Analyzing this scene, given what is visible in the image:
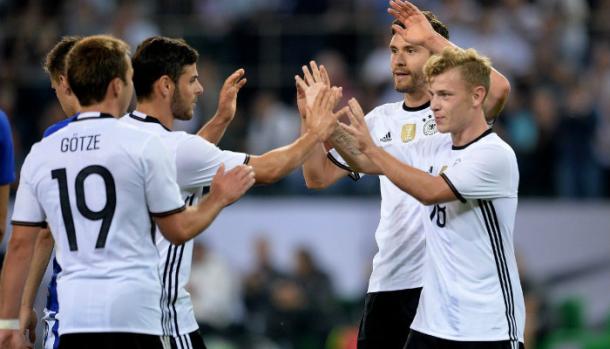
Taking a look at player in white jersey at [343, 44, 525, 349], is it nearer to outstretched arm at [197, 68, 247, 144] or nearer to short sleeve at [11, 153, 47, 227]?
outstretched arm at [197, 68, 247, 144]

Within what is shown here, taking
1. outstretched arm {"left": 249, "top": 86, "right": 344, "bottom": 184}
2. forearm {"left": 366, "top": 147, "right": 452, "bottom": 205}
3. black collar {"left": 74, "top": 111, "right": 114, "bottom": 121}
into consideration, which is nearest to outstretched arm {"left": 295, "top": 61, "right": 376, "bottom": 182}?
outstretched arm {"left": 249, "top": 86, "right": 344, "bottom": 184}

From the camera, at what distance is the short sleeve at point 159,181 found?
5660 mm

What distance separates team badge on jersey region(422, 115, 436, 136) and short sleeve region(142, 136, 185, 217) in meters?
1.95

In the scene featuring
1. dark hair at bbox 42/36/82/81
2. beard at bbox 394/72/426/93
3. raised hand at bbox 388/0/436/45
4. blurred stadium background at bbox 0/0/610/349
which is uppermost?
raised hand at bbox 388/0/436/45

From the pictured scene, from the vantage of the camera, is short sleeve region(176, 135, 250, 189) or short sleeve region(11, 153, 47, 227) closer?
short sleeve region(11, 153, 47, 227)

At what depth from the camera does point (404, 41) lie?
7.16m

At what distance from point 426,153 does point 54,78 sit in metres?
2.25

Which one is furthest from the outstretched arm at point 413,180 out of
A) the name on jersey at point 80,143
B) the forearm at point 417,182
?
the name on jersey at point 80,143

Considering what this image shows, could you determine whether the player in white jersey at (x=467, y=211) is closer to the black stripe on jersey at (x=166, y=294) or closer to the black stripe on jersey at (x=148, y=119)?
the black stripe on jersey at (x=148, y=119)

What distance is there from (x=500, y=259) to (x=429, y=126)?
1055 millimetres

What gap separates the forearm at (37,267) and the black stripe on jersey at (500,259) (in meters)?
2.41

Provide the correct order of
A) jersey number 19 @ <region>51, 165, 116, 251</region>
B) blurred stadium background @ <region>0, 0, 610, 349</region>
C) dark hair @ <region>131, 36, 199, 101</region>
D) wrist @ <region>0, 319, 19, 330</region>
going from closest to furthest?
jersey number 19 @ <region>51, 165, 116, 251</region> → wrist @ <region>0, 319, 19, 330</region> → dark hair @ <region>131, 36, 199, 101</region> → blurred stadium background @ <region>0, 0, 610, 349</region>

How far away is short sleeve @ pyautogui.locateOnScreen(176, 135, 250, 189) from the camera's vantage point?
20.5 feet

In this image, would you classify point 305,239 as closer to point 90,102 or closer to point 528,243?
point 528,243
